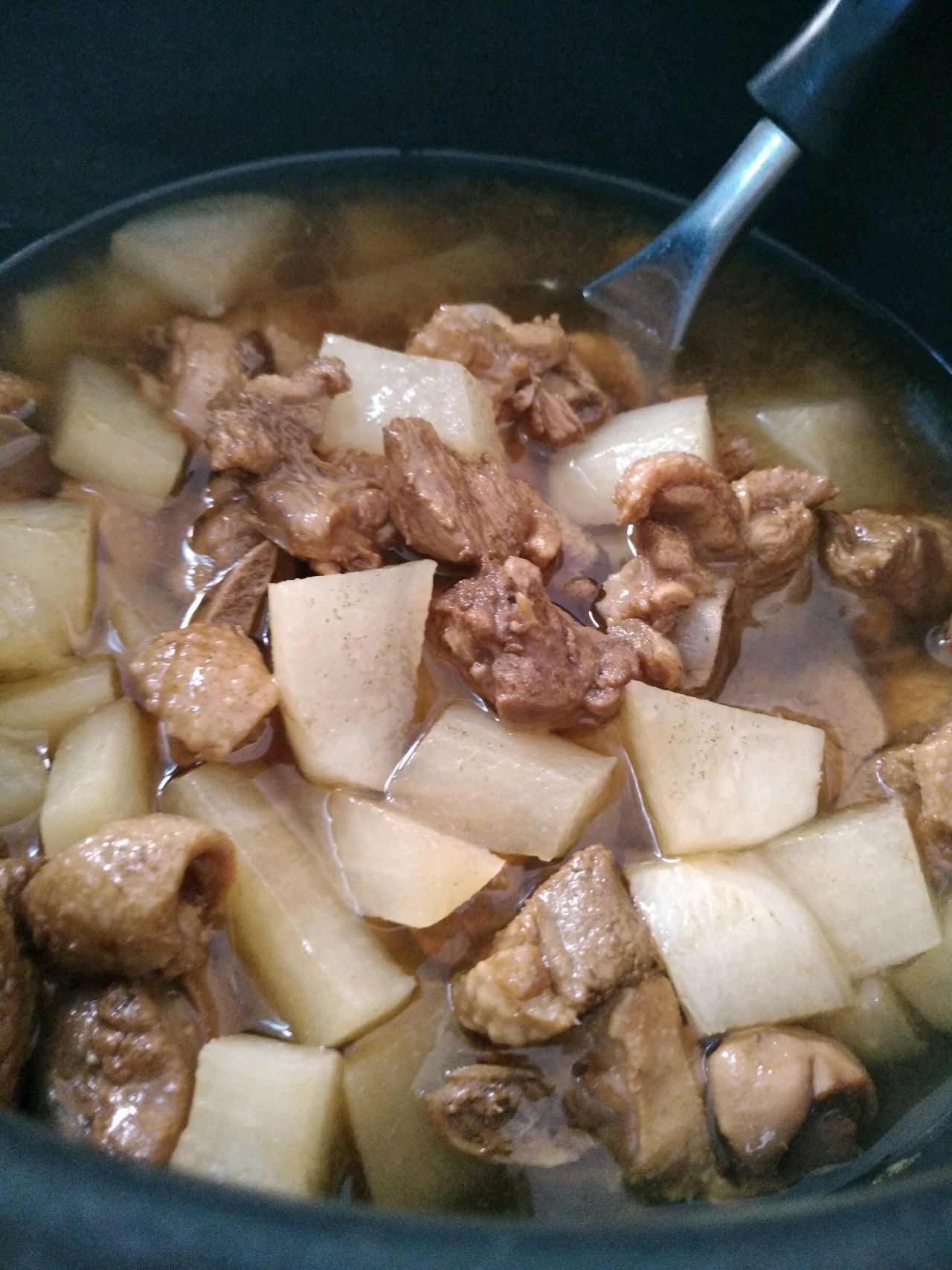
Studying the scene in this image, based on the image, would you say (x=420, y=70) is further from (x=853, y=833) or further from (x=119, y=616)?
(x=853, y=833)

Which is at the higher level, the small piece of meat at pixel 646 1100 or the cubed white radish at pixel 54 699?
the small piece of meat at pixel 646 1100

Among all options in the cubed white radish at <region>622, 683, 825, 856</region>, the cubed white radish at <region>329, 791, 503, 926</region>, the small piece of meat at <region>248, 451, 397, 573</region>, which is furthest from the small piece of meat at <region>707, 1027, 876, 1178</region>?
the small piece of meat at <region>248, 451, 397, 573</region>

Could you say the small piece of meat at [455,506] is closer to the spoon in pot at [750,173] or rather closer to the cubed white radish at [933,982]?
the spoon in pot at [750,173]

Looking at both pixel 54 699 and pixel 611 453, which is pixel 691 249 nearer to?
pixel 611 453

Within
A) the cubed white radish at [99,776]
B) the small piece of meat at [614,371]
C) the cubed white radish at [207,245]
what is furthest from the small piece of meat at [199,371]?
the small piece of meat at [614,371]

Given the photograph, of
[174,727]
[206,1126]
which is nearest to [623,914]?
[206,1126]

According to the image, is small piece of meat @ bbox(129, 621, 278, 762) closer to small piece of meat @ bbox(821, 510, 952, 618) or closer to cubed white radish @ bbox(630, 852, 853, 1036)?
cubed white radish @ bbox(630, 852, 853, 1036)
